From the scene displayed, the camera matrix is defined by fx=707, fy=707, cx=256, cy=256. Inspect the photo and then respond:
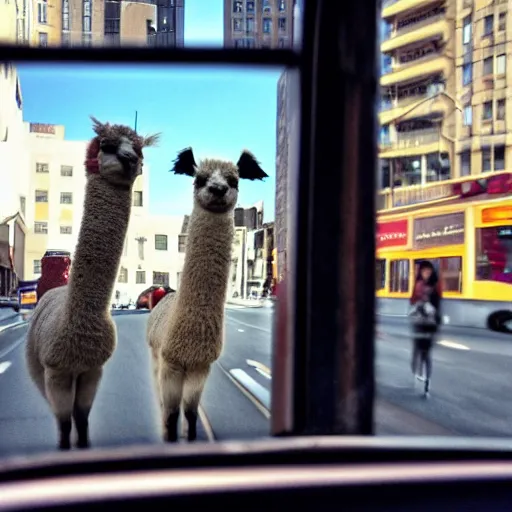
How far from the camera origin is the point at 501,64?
1281 mm

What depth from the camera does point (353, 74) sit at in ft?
4.13

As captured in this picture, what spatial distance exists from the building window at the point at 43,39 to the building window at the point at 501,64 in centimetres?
79

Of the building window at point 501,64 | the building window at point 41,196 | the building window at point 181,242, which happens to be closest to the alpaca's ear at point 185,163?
the building window at point 181,242

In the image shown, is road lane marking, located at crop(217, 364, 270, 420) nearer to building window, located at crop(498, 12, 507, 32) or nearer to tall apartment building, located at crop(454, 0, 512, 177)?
tall apartment building, located at crop(454, 0, 512, 177)

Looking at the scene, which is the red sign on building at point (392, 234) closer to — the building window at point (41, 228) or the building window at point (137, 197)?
the building window at point (137, 197)

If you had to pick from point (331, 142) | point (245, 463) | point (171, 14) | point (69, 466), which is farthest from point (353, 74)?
point (69, 466)

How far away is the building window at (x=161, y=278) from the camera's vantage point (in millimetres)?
1284

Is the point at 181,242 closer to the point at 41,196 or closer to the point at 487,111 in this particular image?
the point at 41,196

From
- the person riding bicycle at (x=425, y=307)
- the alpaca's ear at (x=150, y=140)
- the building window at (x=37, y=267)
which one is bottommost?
the person riding bicycle at (x=425, y=307)

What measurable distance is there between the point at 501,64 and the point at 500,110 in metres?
0.08

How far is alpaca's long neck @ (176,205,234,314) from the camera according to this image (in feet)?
4.25

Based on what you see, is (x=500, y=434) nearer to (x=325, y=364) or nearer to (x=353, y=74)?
(x=325, y=364)

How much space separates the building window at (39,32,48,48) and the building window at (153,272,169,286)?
0.43 meters

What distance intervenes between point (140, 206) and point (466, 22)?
676mm
